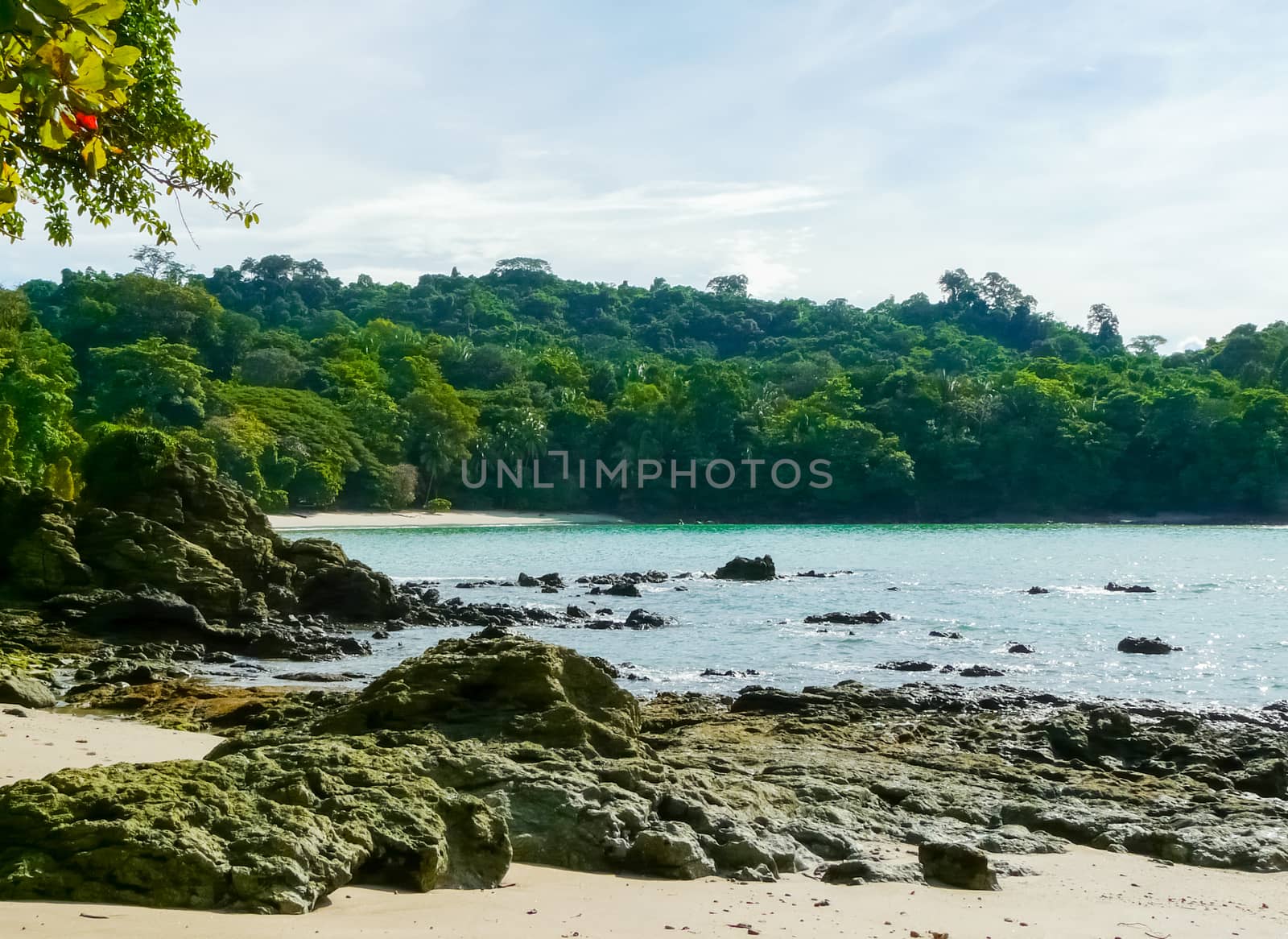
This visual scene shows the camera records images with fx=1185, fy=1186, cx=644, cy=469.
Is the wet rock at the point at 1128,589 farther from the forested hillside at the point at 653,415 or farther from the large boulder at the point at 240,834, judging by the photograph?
the forested hillside at the point at 653,415

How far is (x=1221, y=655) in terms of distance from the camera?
20.2 meters

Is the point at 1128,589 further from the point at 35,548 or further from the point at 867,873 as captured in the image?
the point at 867,873

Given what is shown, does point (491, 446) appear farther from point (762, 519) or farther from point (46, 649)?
point (46, 649)

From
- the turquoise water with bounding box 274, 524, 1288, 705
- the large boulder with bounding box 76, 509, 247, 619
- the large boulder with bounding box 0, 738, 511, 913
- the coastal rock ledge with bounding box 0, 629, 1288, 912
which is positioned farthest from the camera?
the large boulder with bounding box 76, 509, 247, 619

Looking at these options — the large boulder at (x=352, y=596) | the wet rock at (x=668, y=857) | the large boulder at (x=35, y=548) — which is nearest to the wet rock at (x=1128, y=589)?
the large boulder at (x=352, y=596)

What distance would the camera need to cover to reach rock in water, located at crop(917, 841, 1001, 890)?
6.17 meters

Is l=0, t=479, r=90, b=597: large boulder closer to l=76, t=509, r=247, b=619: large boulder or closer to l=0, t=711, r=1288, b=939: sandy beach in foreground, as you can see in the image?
l=76, t=509, r=247, b=619: large boulder

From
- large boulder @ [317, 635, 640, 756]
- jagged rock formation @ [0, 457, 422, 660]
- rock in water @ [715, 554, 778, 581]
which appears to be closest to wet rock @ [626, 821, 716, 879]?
large boulder @ [317, 635, 640, 756]

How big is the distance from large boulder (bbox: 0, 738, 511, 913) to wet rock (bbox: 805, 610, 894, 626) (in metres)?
19.9

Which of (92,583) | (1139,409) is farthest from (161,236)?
(1139,409)

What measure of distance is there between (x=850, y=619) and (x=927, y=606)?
A: 4.64 metres

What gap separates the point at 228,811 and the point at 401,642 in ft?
51.5

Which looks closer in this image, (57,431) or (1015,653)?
(1015,653)

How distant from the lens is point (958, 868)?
619 cm
